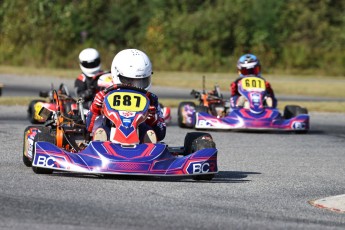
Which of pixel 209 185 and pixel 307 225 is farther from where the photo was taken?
pixel 209 185

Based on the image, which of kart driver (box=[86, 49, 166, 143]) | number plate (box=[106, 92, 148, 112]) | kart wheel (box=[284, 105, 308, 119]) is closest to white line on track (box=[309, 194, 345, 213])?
number plate (box=[106, 92, 148, 112])

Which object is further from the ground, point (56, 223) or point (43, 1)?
point (43, 1)

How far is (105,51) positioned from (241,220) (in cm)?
2928

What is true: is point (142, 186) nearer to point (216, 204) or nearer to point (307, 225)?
point (216, 204)

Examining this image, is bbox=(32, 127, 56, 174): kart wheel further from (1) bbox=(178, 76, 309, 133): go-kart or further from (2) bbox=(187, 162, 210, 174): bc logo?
(1) bbox=(178, 76, 309, 133): go-kart

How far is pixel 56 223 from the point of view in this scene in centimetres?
700

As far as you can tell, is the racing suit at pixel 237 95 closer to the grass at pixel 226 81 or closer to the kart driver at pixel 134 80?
the kart driver at pixel 134 80

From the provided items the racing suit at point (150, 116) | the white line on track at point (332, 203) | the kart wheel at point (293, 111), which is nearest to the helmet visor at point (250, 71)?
the kart wheel at point (293, 111)

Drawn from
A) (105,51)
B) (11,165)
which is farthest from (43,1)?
(11,165)

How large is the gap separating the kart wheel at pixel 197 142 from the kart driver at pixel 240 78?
6.93m

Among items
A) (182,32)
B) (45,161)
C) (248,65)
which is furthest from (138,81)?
(182,32)

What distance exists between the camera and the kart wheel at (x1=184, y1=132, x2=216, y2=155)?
10259 mm

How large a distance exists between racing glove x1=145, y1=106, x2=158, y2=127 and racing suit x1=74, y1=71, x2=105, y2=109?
6.05m

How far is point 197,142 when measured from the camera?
10359mm
